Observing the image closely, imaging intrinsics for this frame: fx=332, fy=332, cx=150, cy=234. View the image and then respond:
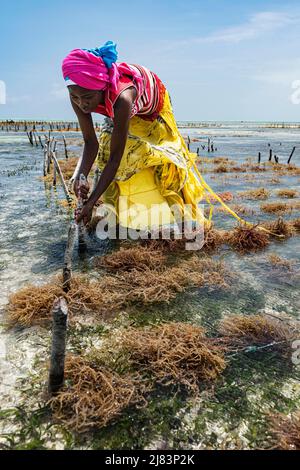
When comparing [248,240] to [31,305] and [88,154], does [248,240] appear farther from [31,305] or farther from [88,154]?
[31,305]

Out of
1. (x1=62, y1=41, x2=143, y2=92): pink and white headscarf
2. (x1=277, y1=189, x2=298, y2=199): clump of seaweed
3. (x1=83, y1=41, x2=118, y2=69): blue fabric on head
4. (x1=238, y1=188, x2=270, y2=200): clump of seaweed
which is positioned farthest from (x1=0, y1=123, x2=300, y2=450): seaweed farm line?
(x1=277, y1=189, x2=298, y2=199): clump of seaweed

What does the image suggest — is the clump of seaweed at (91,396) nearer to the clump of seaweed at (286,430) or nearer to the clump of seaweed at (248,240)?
the clump of seaweed at (286,430)

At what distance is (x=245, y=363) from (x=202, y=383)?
18.0 inches

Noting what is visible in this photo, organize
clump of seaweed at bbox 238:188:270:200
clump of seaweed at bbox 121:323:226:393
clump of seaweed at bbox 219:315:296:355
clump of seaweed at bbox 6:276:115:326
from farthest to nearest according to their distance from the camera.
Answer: clump of seaweed at bbox 238:188:270:200 < clump of seaweed at bbox 6:276:115:326 < clump of seaweed at bbox 219:315:296:355 < clump of seaweed at bbox 121:323:226:393

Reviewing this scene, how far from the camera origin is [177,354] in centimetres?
272

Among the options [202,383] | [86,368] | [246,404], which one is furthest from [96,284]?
[246,404]

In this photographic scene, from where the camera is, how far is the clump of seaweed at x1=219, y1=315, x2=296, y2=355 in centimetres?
299

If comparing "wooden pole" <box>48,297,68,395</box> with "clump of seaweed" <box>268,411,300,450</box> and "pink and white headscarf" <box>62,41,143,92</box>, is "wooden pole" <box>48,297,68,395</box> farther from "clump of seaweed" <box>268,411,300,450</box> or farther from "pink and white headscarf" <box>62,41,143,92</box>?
"pink and white headscarf" <box>62,41,143,92</box>

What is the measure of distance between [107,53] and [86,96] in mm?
492

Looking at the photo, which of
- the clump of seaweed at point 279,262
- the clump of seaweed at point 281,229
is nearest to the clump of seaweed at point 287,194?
the clump of seaweed at point 281,229

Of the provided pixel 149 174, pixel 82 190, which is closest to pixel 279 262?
pixel 149 174

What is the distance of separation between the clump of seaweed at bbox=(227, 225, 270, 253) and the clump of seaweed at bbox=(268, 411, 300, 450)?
322cm

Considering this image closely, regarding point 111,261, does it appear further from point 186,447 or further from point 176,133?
point 186,447

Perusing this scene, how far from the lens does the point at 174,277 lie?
4113 millimetres
